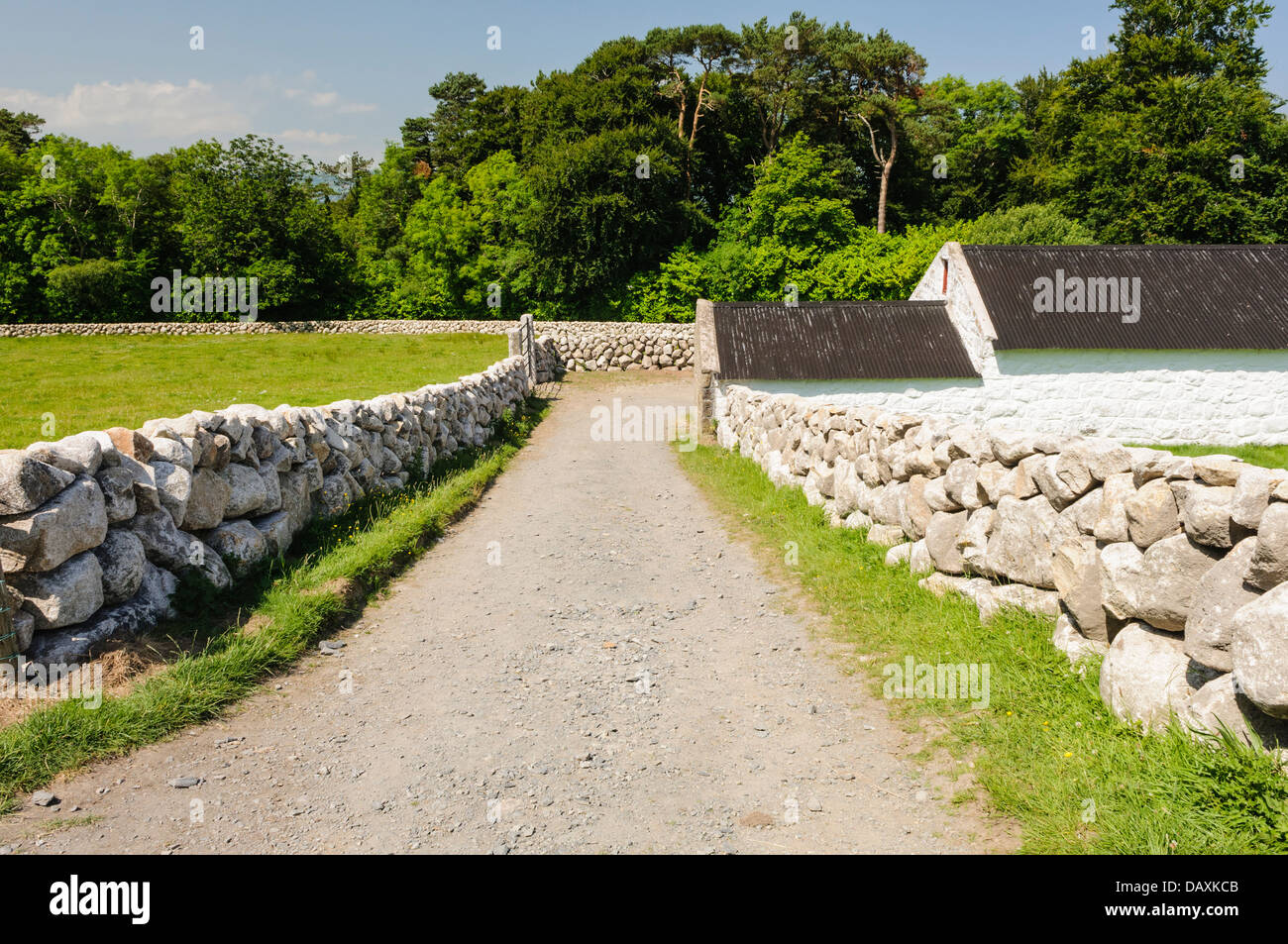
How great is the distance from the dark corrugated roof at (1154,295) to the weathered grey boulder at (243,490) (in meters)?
17.1

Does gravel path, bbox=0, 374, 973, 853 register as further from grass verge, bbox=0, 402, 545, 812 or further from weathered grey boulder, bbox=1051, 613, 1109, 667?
weathered grey boulder, bbox=1051, 613, 1109, 667

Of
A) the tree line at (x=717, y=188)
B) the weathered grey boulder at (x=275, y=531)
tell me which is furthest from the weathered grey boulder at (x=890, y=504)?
the tree line at (x=717, y=188)

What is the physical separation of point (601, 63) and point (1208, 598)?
4688 cm

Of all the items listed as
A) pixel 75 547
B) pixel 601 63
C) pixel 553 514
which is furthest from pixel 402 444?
pixel 601 63

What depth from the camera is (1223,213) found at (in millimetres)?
36344

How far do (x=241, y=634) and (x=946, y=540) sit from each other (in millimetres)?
5839

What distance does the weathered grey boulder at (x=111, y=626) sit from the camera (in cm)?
503

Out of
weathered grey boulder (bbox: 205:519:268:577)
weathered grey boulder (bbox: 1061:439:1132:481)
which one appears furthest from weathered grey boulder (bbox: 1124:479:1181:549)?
weathered grey boulder (bbox: 205:519:268:577)

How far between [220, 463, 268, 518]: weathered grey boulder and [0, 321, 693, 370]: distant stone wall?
2041 cm

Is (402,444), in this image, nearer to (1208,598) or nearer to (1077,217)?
(1208,598)

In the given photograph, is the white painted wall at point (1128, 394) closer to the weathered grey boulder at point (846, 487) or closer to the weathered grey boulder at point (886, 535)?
the weathered grey boulder at point (846, 487)

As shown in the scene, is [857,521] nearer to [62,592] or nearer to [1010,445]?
[1010,445]

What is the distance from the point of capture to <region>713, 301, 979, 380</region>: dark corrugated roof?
61.0 feet

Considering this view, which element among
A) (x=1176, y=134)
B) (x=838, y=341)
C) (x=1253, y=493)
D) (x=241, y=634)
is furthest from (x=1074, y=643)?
(x=1176, y=134)
